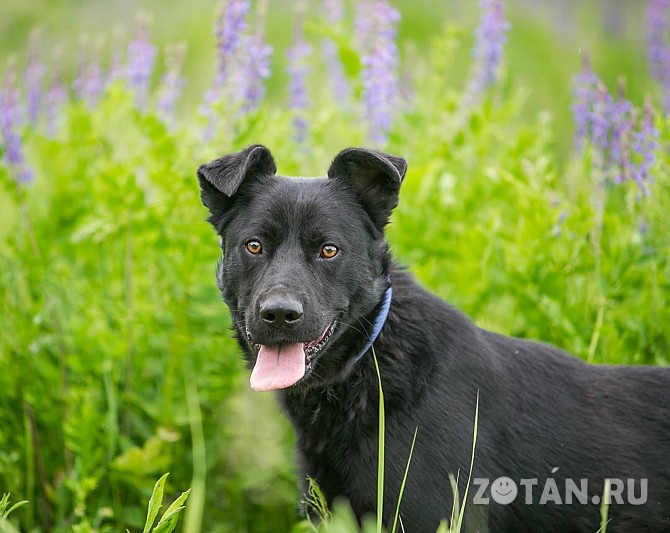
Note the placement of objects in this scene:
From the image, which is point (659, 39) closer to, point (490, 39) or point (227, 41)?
point (490, 39)

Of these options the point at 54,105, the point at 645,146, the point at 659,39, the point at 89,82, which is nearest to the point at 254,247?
the point at 645,146

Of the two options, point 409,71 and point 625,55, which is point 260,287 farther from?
point 625,55

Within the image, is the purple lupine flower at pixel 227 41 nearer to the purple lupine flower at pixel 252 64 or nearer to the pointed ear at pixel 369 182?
the purple lupine flower at pixel 252 64

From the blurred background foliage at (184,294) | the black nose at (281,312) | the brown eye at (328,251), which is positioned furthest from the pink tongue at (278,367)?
the blurred background foliage at (184,294)

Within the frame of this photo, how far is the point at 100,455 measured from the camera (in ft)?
12.8

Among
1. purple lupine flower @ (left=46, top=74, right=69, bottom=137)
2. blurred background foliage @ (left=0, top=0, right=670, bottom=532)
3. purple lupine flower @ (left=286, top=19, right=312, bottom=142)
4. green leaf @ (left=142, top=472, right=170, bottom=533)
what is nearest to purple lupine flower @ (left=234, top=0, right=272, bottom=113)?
blurred background foliage @ (left=0, top=0, right=670, bottom=532)

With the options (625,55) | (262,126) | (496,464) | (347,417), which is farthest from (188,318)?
(625,55)

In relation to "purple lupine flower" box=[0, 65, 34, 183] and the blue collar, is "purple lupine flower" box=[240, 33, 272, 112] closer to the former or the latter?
"purple lupine flower" box=[0, 65, 34, 183]

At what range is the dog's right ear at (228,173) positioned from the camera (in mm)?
3111

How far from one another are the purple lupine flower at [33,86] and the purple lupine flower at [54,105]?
0.09m

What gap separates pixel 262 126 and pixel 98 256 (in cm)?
133

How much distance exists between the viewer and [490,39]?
5688mm

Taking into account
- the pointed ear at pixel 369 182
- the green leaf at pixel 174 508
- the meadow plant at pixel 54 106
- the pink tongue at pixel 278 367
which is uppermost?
the meadow plant at pixel 54 106

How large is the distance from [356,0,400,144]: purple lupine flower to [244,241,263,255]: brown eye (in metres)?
2.24
